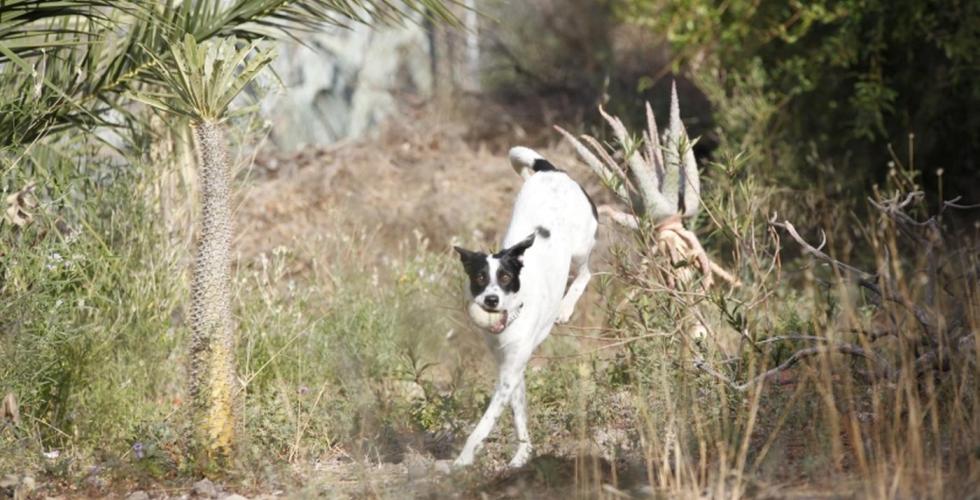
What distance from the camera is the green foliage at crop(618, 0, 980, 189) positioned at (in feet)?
34.0

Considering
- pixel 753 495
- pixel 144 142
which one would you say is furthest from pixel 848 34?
pixel 753 495

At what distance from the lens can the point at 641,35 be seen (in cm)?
1470

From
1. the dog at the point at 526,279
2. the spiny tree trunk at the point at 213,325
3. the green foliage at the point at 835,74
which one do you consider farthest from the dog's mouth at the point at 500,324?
the green foliage at the point at 835,74

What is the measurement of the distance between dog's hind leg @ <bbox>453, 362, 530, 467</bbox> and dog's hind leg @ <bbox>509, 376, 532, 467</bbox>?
3.0 inches

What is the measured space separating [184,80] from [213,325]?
3.14 feet

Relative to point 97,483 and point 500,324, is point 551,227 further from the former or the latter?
point 97,483

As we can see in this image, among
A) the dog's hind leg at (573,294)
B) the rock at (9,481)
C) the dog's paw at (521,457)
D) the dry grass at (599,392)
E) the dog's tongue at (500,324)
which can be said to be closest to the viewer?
the dry grass at (599,392)

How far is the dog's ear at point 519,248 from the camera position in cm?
508

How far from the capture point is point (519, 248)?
5.10m

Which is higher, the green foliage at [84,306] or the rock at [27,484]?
the green foliage at [84,306]

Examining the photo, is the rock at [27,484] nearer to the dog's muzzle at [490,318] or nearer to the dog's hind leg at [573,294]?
the dog's muzzle at [490,318]

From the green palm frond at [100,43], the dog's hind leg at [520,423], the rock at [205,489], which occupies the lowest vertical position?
the rock at [205,489]

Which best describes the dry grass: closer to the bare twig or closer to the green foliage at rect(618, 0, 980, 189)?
the bare twig

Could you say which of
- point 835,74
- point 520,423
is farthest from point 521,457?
point 835,74
